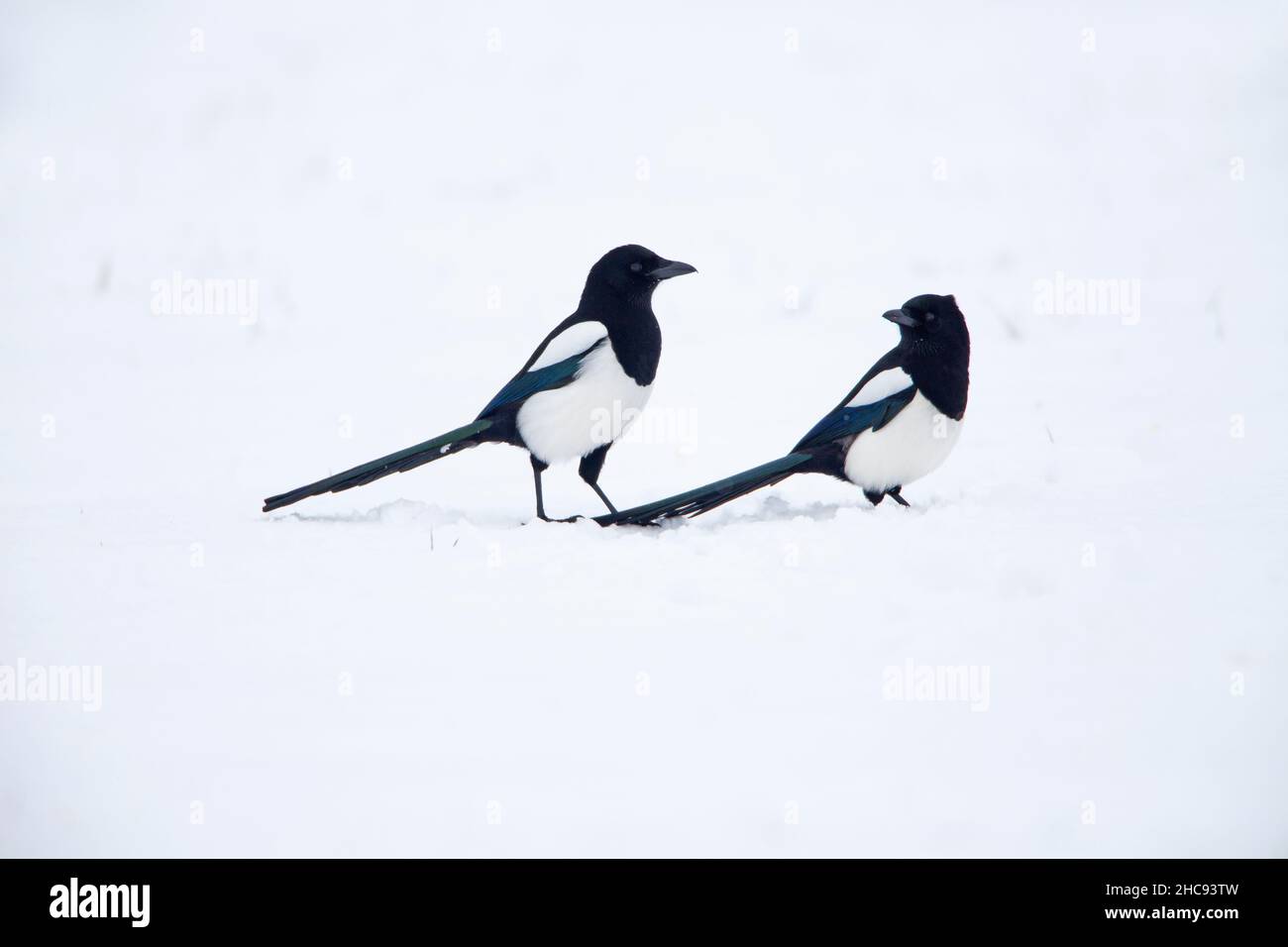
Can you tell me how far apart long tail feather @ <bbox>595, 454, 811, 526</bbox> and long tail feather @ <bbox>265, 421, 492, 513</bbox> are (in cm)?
50

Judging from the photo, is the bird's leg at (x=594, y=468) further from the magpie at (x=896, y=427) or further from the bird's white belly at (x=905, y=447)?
the bird's white belly at (x=905, y=447)

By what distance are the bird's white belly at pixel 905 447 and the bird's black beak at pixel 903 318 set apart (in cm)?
21

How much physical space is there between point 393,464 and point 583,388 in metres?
0.63

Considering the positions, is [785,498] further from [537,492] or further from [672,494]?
[537,492]

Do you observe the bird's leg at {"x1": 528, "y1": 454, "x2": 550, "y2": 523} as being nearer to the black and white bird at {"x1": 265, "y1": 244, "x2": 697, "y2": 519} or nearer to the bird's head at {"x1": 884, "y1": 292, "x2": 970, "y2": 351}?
the black and white bird at {"x1": 265, "y1": 244, "x2": 697, "y2": 519}

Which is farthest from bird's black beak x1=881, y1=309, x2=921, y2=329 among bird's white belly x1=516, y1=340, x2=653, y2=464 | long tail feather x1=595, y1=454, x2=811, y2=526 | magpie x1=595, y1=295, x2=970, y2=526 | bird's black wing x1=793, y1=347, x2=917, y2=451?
bird's white belly x1=516, y1=340, x2=653, y2=464

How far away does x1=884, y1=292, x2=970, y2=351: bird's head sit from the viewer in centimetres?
431

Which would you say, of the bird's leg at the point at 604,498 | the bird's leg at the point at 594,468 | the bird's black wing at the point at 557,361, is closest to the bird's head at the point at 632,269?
the bird's black wing at the point at 557,361

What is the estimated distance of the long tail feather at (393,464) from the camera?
445 centimetres

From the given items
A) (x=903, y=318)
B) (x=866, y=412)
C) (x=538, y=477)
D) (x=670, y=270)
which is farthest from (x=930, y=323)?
(x=538, y=477)

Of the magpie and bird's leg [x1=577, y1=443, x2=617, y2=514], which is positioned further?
bird's leg [x1=577, y1=443, x2=617, y2=514]

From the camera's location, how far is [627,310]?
4395 millimetres

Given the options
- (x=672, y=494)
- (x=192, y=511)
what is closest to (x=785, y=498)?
(x=672, y=494)

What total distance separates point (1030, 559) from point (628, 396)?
1260mm
